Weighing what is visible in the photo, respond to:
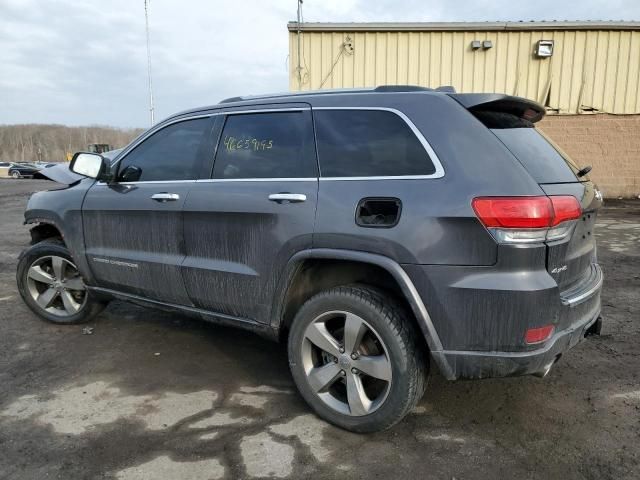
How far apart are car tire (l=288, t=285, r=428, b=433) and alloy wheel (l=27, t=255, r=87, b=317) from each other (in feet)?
8.02

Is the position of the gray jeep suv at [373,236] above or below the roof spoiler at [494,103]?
below

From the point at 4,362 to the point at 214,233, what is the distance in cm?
199

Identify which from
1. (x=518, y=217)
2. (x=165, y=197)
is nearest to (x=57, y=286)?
(x=165, y=197)

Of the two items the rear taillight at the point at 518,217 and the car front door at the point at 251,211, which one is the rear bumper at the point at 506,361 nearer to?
the rear taillight at the point at 518,217

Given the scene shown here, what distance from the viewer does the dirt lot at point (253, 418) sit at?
2531mm

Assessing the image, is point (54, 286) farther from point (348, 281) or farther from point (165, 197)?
point (348, 281)

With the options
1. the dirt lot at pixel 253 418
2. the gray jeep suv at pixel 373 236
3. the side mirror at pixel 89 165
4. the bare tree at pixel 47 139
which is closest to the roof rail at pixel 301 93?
the gray jeep suv at pixel 373 236

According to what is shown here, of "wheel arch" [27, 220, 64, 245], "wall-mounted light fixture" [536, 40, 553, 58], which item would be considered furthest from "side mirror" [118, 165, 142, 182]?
"wall-mounted light fixture" [536, 40, 553, 58]

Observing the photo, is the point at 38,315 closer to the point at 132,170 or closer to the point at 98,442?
the point at 132,170

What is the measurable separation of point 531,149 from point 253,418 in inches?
85.5

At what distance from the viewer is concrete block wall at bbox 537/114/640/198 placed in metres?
13.5

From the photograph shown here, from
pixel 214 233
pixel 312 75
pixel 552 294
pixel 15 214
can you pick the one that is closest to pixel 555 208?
pixel 552 294

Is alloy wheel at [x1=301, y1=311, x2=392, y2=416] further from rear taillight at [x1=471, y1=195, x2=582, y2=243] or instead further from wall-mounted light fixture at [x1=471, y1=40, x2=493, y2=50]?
wall-mounted light fixture at [x1=471, y1=40, x2=493, y2=50]

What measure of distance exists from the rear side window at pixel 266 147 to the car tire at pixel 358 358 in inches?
31.0
